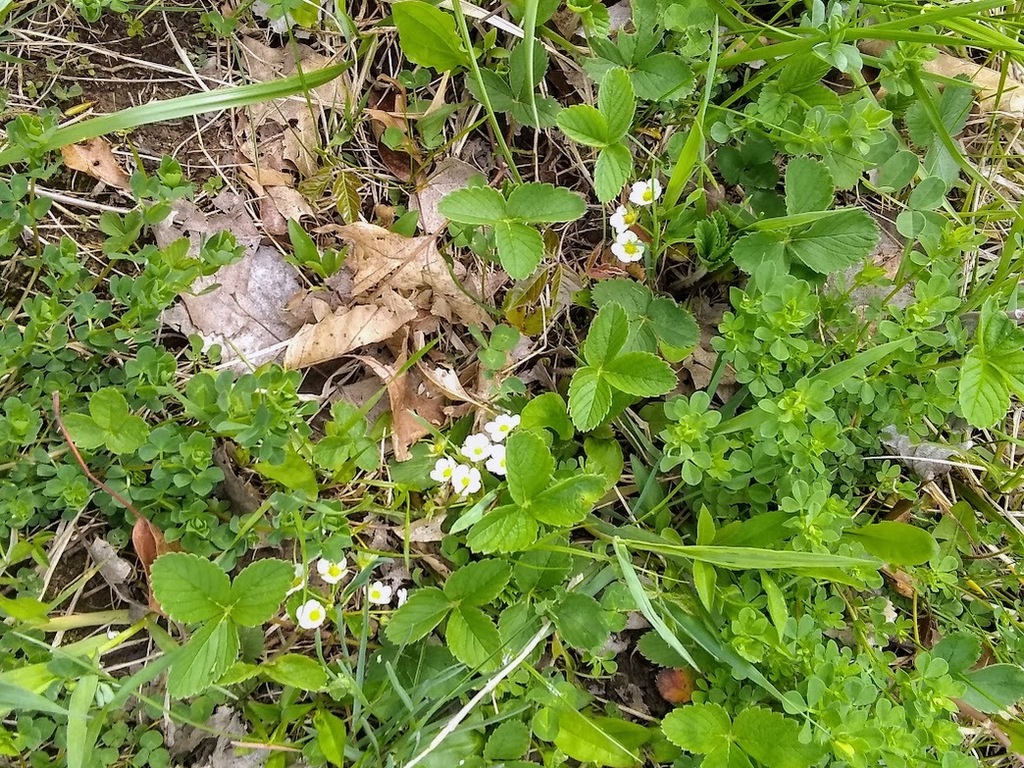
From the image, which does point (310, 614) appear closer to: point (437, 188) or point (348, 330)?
point (348, 330)

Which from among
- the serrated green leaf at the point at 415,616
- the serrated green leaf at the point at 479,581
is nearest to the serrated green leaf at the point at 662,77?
the serrated green leaf at the point at 479,581

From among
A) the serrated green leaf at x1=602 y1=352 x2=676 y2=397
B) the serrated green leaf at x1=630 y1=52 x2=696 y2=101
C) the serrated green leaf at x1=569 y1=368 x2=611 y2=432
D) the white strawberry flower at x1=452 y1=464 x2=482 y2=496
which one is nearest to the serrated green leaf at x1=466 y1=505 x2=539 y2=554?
the white strawberry flower at x1=452 y1=464 x2=482 y2=496

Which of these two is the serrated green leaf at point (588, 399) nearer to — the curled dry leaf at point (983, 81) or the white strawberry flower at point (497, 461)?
the white strawberry flower at point (497, 461)

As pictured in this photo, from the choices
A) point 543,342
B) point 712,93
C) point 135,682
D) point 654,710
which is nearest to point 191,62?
point 543,342

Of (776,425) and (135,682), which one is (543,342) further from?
(135,682)

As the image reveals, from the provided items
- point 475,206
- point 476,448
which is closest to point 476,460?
point 476,448

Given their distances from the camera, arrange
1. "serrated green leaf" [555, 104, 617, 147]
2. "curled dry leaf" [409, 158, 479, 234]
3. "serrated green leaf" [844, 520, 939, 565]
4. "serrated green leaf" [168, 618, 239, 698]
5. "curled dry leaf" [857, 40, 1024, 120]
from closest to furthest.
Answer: "serrated green leaf" [168, 618, 239, 698], "serrated green leaf" [555, 104, 617, 147], "serrated green leaf" [844, 520, 939, 565], "curled dry leaf" [409, 158, 479, 234], "curled dry leaf" [857, 40, 1024, 120]

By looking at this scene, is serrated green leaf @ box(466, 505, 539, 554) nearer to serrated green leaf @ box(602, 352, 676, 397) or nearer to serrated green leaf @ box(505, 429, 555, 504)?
serrated green leaf @ box(505, 429, 555, 504)
